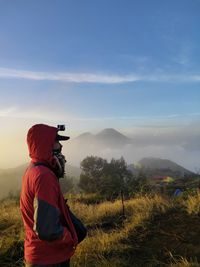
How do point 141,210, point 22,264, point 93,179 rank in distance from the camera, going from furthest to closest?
point 93,179
point 141,210
point 22,264

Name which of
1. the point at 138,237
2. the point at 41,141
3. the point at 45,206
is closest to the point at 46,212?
the point at 45,206

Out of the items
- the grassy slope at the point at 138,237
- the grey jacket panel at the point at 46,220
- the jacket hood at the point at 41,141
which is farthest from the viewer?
the grassy slope at the point at 138,237

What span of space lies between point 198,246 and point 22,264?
2.67 meters

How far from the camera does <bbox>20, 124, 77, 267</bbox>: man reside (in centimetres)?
398

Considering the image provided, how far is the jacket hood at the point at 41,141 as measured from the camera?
424 centimetres

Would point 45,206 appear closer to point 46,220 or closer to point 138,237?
point 46,220

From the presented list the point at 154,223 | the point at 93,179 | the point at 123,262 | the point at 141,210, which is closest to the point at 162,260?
the point at 123,262

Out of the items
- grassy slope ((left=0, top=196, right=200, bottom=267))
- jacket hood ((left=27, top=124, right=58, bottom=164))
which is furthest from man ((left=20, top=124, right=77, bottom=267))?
grassy slope ((left=0, top=196, right=200, bottom=267))

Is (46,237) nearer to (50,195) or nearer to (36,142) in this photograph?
(50,195)

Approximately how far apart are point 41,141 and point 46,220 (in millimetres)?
746

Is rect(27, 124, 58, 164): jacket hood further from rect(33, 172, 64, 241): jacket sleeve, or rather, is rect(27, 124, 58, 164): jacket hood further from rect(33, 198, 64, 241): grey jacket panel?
rect(33, 198, 64, 241): grey jacket panel

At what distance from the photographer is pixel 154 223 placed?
818cm

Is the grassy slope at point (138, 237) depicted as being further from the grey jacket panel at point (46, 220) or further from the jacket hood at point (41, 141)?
the jacket hood at point (41, 141)

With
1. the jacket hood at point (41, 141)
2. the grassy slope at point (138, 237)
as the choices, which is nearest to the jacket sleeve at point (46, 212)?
the jacket hood at point (41, 141)
